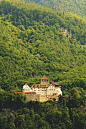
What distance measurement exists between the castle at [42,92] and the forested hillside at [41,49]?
12610 millimetres

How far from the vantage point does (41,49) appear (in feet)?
516

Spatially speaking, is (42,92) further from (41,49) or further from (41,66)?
(41,49)

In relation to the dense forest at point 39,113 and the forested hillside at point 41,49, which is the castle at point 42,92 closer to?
the dense forest at point 39,113

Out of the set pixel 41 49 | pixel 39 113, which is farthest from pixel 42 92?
pixel 41 49

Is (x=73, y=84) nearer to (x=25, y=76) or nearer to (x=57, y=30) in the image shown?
(x=25, y=76)

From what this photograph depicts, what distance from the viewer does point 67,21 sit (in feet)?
644

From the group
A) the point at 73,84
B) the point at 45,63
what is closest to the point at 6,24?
the point at 45,63

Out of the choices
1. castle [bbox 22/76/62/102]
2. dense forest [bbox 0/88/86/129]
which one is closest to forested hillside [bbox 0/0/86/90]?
castle [bbox 22/76/62/102]

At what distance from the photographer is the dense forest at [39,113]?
3541 inches

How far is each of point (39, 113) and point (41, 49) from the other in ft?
223

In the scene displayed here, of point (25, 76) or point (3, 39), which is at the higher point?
point (3, 39)

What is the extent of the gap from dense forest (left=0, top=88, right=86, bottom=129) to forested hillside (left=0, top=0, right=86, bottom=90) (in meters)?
18.5

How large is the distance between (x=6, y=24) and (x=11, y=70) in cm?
5934

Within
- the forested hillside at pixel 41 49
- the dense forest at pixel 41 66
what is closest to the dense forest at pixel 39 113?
the dense forest at pixel 41 66
